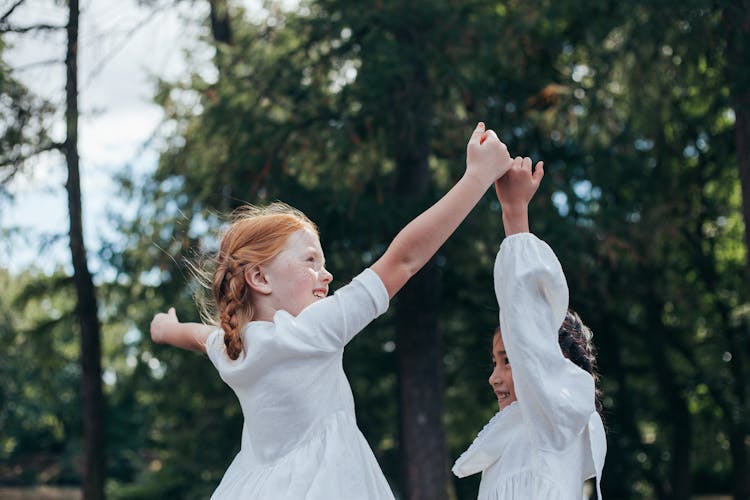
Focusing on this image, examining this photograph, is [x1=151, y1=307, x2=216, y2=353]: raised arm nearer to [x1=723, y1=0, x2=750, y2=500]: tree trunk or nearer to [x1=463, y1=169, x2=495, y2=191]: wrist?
[x1=463, y1=169, x2=495, y2=191]: wrist

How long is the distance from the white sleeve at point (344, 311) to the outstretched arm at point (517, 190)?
41 cm

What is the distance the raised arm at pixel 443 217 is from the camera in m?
2.45

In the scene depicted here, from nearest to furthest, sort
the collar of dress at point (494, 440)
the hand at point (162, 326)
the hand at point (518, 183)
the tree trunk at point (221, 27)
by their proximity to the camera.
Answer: the hand at point (518, 183), the collar of dress at point (494, 440), the hand at point (162, 326), the tree trunk at point (221, 27)

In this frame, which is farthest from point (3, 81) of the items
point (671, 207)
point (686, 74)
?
point (671, 207)

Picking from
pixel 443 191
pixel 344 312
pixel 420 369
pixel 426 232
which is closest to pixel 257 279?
pixel 344 312

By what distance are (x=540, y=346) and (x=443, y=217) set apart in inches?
16.6

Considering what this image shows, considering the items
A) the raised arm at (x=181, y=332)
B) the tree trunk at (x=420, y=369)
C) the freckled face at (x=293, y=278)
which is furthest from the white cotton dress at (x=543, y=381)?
the tree trunk at (x=420, y=369)

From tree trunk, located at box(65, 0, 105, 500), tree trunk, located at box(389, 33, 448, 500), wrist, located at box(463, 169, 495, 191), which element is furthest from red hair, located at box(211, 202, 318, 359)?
tree trunk, located at box(389, 33, 448, 500)

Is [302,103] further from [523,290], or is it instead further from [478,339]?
[523,290]

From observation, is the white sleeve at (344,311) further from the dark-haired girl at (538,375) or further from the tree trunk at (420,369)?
the tree trunk at (420,369)

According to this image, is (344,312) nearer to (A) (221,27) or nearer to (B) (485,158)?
(B) (485,158)

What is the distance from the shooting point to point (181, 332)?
3.09 m

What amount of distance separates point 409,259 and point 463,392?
12.6m

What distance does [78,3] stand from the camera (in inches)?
334
